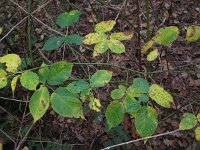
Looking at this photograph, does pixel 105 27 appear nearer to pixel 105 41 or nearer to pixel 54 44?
pixel 105 41

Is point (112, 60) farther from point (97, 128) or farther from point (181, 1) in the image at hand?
point (181, 1)

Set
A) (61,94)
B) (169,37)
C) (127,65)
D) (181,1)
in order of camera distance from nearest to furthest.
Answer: (61,94) < (169,37) < (127,65) < (181,1)

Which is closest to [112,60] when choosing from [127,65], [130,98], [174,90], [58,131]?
[127,65]

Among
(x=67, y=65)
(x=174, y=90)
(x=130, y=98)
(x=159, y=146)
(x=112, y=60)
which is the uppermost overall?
(x=67, y=65)

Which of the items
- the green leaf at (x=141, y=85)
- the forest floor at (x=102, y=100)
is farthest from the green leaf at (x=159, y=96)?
the forest floor at (x=102, y=100)

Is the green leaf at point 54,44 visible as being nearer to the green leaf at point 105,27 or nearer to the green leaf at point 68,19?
the green leaf at point 68,19

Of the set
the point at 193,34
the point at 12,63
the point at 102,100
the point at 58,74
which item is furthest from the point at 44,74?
the point at 102,100
